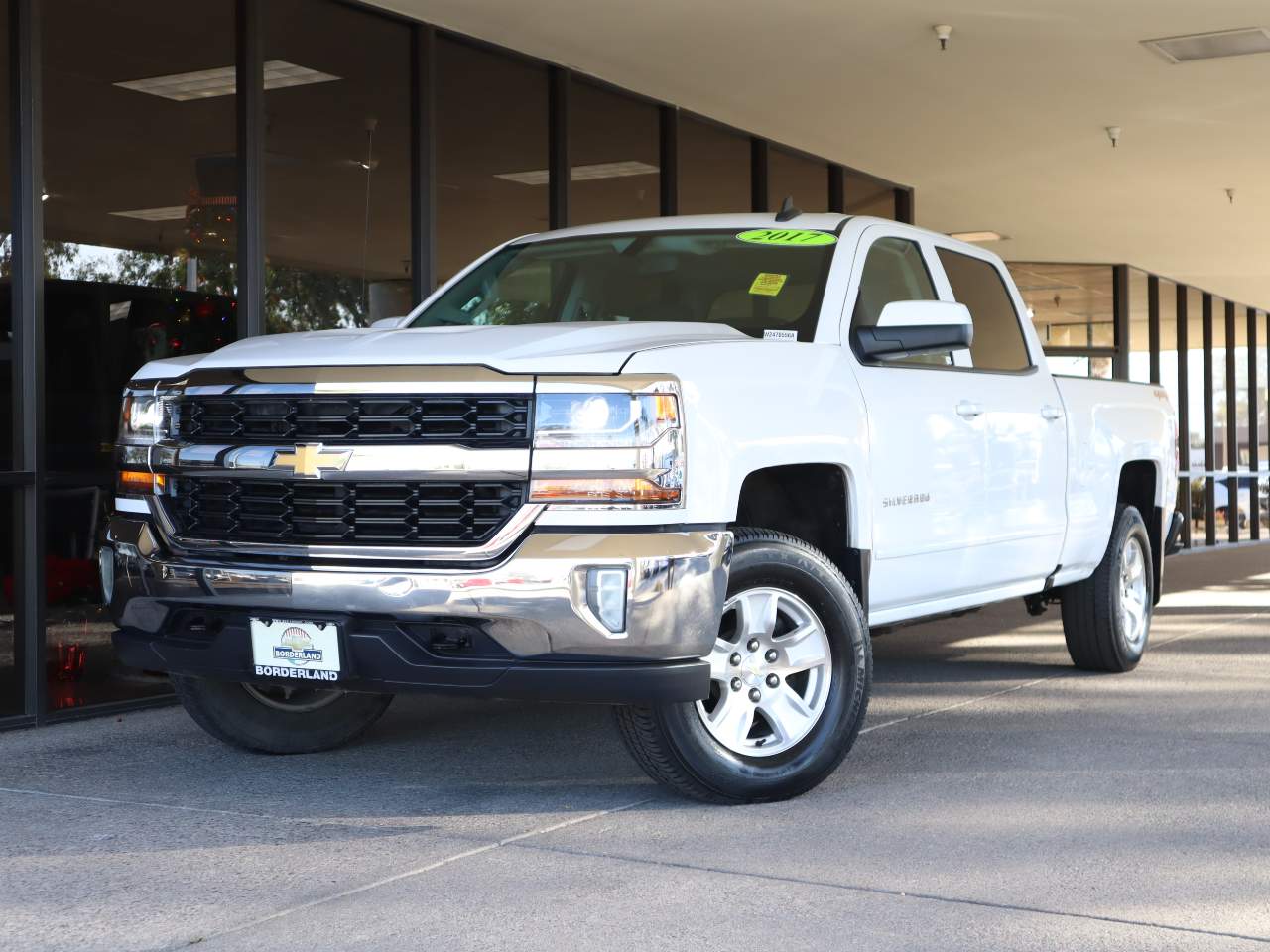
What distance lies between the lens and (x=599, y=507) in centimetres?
432

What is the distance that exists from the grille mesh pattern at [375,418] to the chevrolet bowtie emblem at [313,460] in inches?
1.5

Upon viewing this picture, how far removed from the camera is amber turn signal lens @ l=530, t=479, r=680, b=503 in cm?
432

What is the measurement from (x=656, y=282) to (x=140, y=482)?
207 centimetres

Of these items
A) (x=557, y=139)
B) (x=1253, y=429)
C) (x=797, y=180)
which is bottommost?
(x=1253, y=429)

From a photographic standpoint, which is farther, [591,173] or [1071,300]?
[1071,300]

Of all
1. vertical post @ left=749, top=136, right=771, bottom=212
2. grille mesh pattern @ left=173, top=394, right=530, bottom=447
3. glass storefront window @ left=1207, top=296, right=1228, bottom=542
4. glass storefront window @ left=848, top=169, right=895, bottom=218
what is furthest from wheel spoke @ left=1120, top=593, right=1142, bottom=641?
glass storefront window @ left=1207, top=296, right=1228, bottom=542

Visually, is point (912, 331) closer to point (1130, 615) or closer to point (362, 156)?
point (1130, 615)

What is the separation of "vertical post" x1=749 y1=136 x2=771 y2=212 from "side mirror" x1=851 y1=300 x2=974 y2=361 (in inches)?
283

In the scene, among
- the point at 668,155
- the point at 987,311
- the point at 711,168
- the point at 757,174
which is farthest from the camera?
the point at 757,174

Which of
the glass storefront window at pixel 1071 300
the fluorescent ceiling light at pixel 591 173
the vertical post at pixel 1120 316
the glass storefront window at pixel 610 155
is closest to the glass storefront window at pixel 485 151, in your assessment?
the fluorescent ceiling light at pixel 591 173

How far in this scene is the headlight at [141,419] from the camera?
16.1ft

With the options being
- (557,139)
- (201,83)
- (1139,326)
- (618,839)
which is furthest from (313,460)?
(1139,326)

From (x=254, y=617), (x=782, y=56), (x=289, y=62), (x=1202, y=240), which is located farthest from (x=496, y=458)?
(x=1202, y=240)

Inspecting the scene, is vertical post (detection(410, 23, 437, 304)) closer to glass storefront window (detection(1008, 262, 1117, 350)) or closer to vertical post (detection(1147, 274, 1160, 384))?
glass storefront window (detection(1008, 262, 1117, 350))
